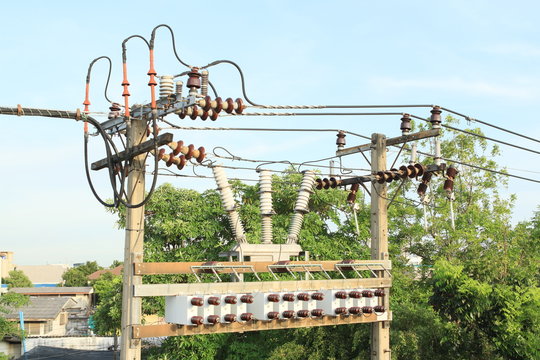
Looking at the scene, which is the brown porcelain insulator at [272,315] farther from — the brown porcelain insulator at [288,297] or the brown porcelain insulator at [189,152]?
the brown porcelain insulator at [189,152]

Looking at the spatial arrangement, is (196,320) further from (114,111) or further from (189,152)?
(114,111)

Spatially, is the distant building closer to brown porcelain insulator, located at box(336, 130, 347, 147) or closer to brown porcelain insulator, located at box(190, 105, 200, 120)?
brown porcelain insulator, located at box(336, 130, 347, 147)

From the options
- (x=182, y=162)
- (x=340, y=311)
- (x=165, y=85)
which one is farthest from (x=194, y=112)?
(x=340, y=311)

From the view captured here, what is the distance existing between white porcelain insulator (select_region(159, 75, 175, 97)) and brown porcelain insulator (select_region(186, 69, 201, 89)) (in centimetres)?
63

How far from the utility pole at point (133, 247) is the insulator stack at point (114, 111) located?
57 cm

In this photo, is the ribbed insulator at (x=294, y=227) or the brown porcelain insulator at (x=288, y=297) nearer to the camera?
the brown porcelain insulator at (x=288, y=297)

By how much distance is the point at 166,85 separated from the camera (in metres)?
11.6

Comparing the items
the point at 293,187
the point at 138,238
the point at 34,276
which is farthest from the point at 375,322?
the point at 34,276

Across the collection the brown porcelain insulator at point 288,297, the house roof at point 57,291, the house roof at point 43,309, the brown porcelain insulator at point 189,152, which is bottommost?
the house roof at point 57,291

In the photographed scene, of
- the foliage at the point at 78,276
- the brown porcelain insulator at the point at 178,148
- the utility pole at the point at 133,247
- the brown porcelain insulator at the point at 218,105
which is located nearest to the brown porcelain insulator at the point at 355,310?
the utility pole at the point at 133,247

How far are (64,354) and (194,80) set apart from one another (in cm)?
2789

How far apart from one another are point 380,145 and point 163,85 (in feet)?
21.2

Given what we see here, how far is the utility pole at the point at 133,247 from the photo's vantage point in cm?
1152

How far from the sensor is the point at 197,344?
924 inches
